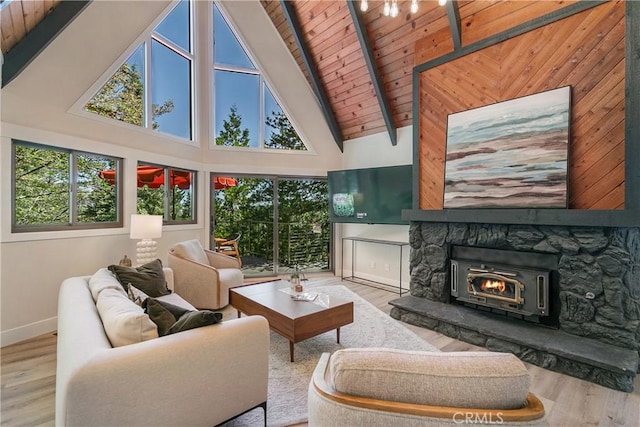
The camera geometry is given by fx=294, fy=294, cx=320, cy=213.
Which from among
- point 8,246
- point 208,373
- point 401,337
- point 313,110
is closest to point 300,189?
point 313,110

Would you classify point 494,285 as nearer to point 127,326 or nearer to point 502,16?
point 502,16

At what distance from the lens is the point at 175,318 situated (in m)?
1.77

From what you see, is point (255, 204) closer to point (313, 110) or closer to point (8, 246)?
point (313, 110)

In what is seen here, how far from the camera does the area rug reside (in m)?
1.96

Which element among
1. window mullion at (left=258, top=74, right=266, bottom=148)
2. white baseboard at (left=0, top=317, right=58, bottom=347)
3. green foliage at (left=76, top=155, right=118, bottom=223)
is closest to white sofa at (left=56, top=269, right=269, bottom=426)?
white baseboard at (left=0, top=317, right=58, bottom=347)

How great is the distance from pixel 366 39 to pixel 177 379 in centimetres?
471

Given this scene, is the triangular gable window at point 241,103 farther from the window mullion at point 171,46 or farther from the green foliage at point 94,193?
the green foliage at point 94,193

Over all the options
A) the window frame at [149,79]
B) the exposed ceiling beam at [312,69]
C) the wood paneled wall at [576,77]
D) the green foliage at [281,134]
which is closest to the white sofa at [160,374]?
the window frame at [149,79]

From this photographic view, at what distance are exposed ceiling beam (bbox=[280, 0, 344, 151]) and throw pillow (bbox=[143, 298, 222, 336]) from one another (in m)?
4.74

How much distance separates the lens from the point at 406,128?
16.5ft

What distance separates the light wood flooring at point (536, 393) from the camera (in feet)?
6.26

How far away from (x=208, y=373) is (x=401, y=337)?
7.23ft

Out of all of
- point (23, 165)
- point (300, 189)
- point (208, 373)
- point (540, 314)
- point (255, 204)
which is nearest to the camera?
point (208, 373)

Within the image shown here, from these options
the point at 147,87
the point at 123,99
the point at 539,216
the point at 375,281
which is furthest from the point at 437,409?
the point at 147,87
